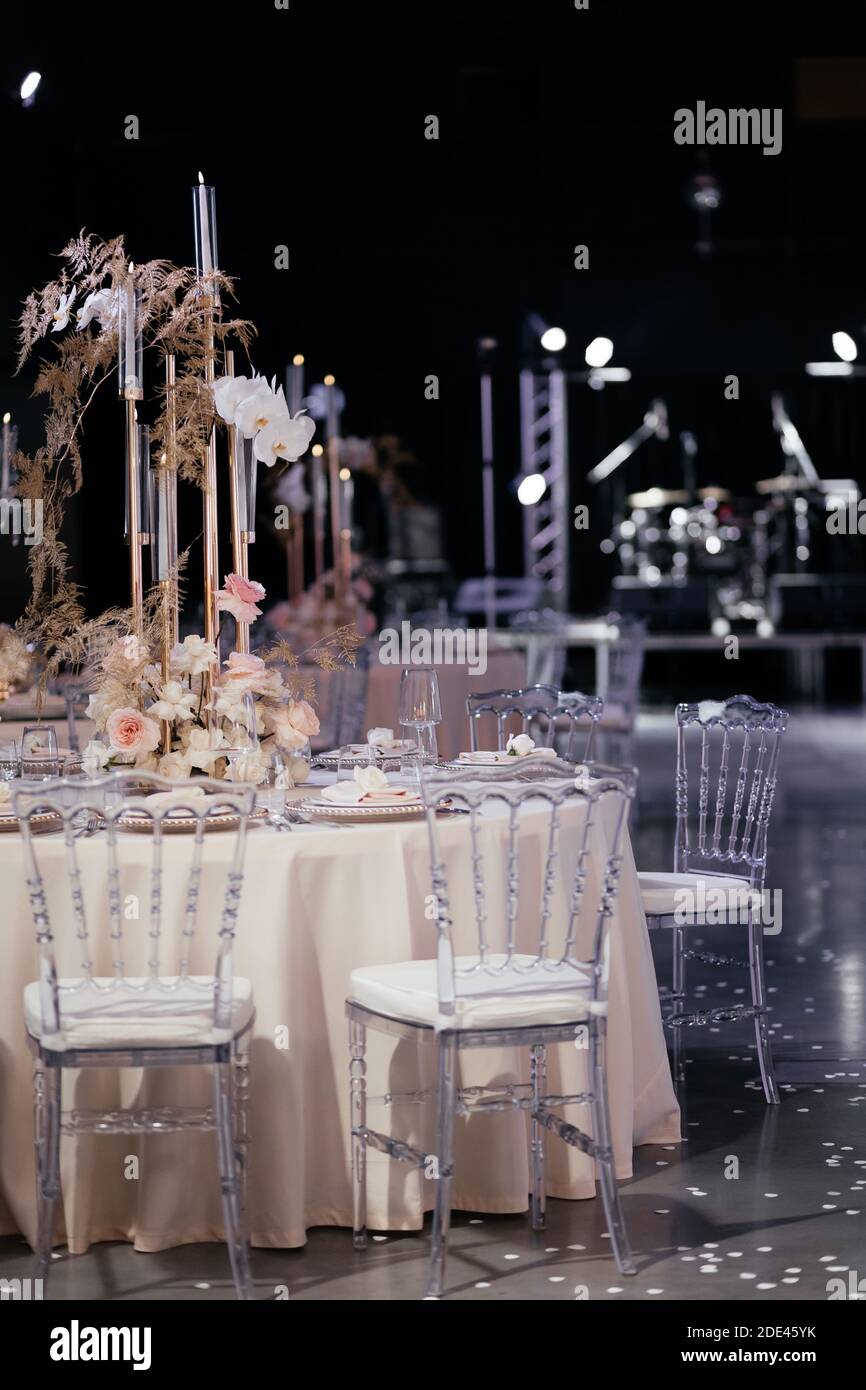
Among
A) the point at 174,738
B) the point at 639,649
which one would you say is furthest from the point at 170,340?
the point at 639,649

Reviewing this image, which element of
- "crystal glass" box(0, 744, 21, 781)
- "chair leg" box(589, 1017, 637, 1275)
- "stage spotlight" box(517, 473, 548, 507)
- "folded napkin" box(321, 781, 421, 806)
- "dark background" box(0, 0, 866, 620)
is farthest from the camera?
"stage spotlight" box(517, 473, 548, 507)

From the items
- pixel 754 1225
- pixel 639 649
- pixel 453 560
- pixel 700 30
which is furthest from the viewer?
pixel 453 560

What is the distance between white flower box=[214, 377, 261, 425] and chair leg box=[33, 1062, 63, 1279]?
1.51 metres

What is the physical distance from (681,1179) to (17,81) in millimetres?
6708

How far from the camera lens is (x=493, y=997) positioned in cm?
340

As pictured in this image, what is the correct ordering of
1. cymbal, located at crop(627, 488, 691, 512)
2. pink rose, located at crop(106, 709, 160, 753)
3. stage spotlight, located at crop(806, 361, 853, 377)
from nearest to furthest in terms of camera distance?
pink rose, located at crop(106, 709, 160, 753) < stage spotlight, located at crop(806, 361, 853, 377) < cymbal, located at crop(627, 488, 691, 512)

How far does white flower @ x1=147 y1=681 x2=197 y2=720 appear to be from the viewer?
4.02 meters

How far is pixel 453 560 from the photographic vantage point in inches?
631

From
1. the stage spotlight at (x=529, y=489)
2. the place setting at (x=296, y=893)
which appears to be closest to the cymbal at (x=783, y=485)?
the stage spotlight at (x=529, y=489)

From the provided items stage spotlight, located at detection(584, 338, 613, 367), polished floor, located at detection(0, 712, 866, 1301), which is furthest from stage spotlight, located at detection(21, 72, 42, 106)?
stage spotlight, located at detection(584, 338, 613, 367)

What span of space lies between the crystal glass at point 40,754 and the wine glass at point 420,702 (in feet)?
2.70

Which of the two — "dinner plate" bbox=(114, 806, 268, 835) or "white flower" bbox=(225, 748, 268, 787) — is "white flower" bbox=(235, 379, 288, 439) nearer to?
"white flower" bbox=(225, 748, 268, 787)
